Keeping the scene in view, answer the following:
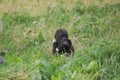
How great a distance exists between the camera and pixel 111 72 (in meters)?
4.42

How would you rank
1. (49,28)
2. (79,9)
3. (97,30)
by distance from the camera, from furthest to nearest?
(79,9), (49,28), (97,30)

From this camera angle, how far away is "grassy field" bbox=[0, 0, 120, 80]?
3.65 metres

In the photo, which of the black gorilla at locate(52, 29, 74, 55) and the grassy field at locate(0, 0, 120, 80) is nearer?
the grassy field at locate(0, 0, 120, 80)

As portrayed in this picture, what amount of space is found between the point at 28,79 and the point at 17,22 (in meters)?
6.48

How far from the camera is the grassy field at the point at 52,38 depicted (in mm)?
3654

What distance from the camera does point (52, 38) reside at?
318 inches

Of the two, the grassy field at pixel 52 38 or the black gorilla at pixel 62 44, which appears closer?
the grassy field at pixel 52 38

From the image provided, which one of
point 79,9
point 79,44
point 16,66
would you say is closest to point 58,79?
point 16,66

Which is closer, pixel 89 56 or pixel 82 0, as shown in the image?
pixel 89 56

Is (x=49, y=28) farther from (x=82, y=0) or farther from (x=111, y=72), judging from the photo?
(x=111, y=72)

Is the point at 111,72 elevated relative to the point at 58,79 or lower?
lower

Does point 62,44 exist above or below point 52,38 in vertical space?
above

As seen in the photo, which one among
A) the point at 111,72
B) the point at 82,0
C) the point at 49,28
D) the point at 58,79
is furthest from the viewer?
the point at 82,0

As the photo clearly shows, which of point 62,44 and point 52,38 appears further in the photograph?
point 52,38
